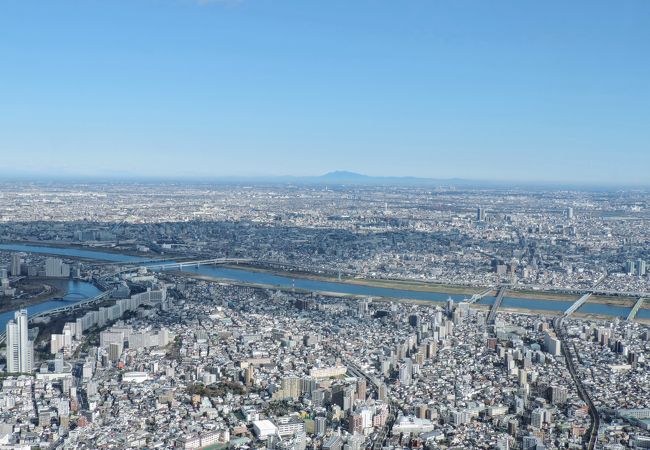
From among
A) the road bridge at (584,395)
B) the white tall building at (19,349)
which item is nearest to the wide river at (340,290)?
the road bridge at (584,395)

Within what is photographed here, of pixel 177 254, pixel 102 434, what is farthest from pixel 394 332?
pixel 177 254

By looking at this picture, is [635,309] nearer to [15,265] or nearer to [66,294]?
[66,294]

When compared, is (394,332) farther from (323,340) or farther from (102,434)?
(102,434)

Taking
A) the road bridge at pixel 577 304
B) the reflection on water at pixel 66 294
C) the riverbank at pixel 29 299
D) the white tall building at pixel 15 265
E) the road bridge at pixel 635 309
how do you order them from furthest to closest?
the white tall building at pixel 15 265 < the road bridge at pixel 577 304 < the riverbank at pixel 29 299 < the road bridge at pixel 635 309 < the reflection on water at pixel 66 294

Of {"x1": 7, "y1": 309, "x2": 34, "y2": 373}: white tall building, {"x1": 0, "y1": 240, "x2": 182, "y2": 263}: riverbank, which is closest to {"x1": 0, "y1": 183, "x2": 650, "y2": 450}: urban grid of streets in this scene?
{"x1": 7, "y1": 309, "x2": 34, "y2": 373}: white tall building

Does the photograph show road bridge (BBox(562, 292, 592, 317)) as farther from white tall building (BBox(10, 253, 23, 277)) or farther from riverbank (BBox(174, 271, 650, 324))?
white tall building (BBox(10, 253, 23, 277))

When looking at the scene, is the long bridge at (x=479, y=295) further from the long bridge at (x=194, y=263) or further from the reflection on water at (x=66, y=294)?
the reflection on water at (x=66, y=294)

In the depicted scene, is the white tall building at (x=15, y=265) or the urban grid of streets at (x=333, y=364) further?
the white tall building at (x=15, y=265)

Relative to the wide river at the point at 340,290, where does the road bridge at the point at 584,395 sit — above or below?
above
